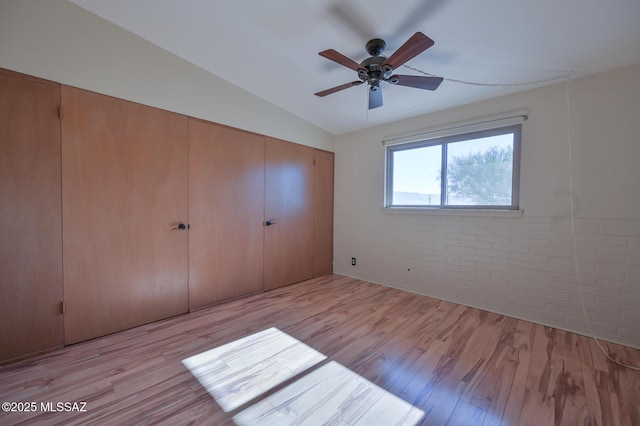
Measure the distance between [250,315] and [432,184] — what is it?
2856mm

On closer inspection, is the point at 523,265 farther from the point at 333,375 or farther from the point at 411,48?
the point at 411,48

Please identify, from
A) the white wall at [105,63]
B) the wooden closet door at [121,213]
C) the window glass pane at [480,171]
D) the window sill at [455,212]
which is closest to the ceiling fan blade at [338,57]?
the white wall at [105,63]

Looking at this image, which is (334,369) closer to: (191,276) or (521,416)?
(521,416)

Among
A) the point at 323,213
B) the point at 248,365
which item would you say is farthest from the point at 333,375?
the point at 323,213

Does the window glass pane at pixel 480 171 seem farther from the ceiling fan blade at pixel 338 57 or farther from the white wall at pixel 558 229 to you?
the ceiling fan blade at pixel 338 57

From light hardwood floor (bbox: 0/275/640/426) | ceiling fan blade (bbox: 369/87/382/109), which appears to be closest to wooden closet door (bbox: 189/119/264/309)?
light hardwood floor (bbox: 0/275/640/426)

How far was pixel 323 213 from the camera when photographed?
4422 mm

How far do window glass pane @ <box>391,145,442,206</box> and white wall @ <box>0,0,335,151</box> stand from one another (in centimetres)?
225

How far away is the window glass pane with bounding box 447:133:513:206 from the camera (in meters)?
2.87

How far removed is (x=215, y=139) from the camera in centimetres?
303

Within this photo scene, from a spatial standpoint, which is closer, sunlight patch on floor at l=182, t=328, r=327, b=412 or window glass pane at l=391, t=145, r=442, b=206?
sunlight patch on floor at l=182, t=328, r=327, b=412

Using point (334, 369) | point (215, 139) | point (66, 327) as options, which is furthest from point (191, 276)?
point (334, 369)

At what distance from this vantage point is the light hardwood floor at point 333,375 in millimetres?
1485

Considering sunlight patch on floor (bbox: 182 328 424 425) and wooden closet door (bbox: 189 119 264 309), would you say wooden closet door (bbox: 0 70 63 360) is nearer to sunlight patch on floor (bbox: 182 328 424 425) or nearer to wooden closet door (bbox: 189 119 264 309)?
wooden closet door (bbox: 189 119 264 309)
